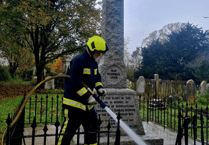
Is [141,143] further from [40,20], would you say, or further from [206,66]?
[206,66]

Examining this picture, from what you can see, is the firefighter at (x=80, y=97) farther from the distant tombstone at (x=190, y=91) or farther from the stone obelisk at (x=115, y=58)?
the distant tombstone at (x=190, y=91)

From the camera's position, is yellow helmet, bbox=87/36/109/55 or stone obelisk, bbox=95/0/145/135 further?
stone obelisk, bbox=95/0/145/135

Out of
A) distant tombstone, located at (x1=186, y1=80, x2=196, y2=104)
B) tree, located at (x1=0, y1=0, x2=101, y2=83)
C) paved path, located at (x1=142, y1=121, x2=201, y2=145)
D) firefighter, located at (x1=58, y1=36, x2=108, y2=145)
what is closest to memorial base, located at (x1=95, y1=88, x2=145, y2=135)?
paved path, located at (x1=142, y1=121, x2=201, y2=145)

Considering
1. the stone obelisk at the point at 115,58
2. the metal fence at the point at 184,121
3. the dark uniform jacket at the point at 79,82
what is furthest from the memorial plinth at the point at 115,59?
the dark uniform jacket at the point at 79,82

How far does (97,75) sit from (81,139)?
1.50m

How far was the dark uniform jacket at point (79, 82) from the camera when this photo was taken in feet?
8.30

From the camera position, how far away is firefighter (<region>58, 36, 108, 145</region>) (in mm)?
2542

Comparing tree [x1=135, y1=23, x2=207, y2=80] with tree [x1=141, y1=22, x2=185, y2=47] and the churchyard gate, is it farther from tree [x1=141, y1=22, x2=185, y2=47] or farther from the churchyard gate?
the churchyard gate

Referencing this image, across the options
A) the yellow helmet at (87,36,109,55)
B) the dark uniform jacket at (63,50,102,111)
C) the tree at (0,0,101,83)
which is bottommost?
the dark uniform jacket at (63,50,102,111)

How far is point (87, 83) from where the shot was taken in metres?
2.79

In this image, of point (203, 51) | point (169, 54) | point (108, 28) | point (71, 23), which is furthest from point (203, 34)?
point (108, 28)

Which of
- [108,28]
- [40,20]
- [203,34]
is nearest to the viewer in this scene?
[108,28]

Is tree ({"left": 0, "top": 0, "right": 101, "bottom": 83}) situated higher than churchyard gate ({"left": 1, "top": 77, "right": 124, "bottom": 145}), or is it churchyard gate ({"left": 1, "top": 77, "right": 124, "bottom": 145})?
tree ({"left": 0, "top": 0, "right": 101, "bottom": 83})

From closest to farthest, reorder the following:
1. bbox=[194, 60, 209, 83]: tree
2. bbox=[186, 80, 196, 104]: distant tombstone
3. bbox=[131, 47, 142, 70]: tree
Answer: bbox=[186, 80, 196, 104]: distant tombstone → bbox=[194, 60, 209, 83]: tree → bbox=[131, 47, 142, 70]: tree
